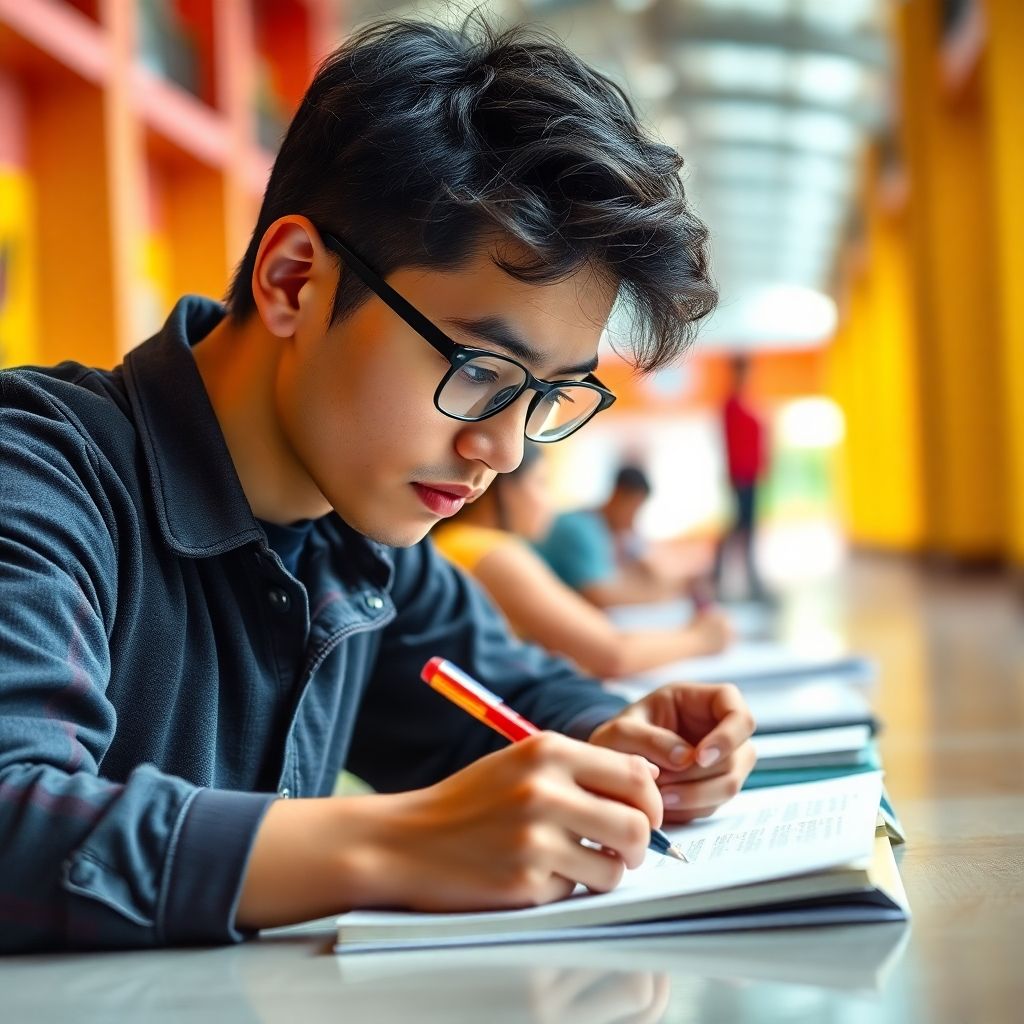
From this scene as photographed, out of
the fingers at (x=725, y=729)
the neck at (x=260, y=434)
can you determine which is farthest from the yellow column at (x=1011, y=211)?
the neck at (x=260, y=434)

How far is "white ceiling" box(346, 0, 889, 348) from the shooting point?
10414mm

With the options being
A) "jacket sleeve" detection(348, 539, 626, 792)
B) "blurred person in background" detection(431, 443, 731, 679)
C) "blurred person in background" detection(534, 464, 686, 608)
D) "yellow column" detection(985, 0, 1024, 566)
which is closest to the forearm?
"jacket sleeve" detection(348, 539, 626, 792)

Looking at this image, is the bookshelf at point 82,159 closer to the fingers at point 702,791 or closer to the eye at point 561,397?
the eye at point 561,397

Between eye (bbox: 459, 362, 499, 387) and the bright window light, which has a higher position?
eye (bbox: 459, 362, 499, 387)

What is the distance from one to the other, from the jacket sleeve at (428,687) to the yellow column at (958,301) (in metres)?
7.85

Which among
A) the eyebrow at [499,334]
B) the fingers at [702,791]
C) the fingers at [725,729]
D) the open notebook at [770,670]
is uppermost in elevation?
the eyebrow at [499,334]

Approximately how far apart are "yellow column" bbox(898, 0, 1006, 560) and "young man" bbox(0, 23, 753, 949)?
8027mm

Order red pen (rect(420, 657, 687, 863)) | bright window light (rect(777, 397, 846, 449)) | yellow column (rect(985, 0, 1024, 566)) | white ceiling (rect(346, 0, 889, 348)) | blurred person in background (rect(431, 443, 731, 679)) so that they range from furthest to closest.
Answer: bright window light (rect(777, 397, 846, 449))
white ceiling (rect(346, 0, 889, 348))
yellow column (rect(985, 0, 1024, 566))
blurred person in background (rect(431, 443, 731, 679))
red pen (rect(420, 657, 687, 863))

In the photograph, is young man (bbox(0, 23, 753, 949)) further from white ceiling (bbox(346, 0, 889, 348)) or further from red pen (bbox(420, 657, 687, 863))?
white ceiling (bbox(346, 0, 889, 348))

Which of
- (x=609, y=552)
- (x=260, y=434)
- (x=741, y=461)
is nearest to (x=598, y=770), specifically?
(x=260, y=434)

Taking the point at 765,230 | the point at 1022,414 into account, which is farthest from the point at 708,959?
the point at 765,230

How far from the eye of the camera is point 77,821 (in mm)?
760

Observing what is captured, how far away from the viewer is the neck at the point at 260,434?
114cm

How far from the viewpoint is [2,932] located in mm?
787
